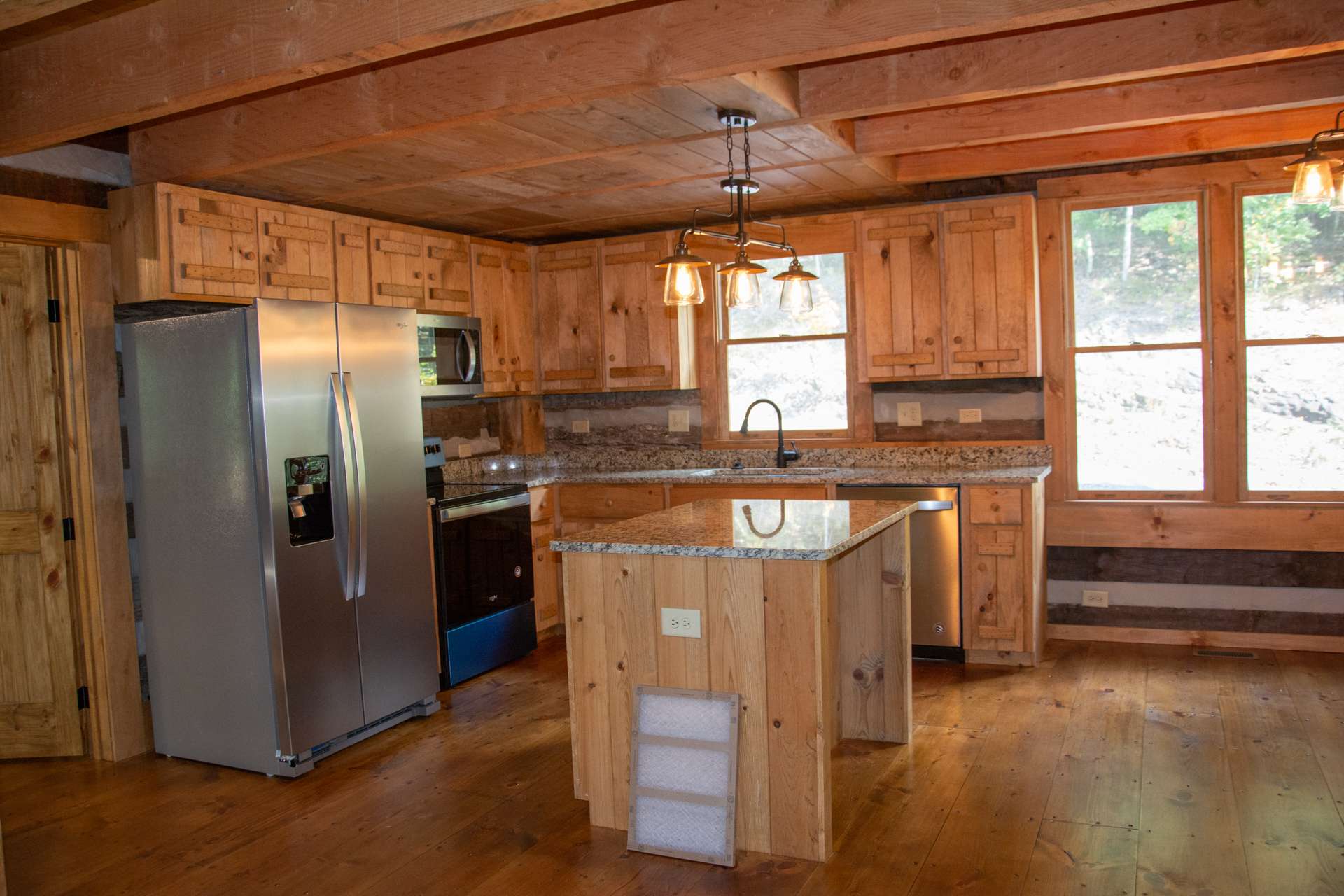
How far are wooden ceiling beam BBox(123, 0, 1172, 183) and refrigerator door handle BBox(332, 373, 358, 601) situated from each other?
0.86m

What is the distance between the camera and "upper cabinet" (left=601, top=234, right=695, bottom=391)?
5328mm

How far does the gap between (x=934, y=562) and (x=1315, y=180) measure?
2269 mm

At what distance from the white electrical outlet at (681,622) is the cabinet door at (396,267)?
228 cm

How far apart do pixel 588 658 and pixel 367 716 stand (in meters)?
1.33

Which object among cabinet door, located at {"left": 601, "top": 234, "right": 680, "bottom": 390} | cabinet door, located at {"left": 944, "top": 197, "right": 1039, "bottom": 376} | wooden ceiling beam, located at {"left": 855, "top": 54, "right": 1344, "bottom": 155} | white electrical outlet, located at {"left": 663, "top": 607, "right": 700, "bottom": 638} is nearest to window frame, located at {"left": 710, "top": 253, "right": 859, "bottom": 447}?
cabinet door, located at {"left": 601, "top": 234, "right": 680, "bottom": 390}

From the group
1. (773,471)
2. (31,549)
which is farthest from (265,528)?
(773,471)

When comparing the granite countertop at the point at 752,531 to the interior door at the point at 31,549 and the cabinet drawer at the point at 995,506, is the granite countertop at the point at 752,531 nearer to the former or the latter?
the cabinet drawer at the point at 995,506

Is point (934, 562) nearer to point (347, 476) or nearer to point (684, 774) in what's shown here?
point (684, 774)

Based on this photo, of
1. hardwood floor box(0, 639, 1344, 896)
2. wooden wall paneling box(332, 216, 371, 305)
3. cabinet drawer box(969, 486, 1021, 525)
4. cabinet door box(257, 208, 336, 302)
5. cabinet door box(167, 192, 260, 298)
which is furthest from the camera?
cabinet drawer box(969, 486, 1021, 525)

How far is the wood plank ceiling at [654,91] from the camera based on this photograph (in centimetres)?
246

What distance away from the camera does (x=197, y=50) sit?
261 cm

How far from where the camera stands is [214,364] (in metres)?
3.52

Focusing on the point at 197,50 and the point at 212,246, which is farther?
the point at 212,246

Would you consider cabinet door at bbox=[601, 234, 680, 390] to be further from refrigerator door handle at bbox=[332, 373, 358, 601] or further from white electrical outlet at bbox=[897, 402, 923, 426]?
refrigerator door handle at bbox=[332, 373, 358, 601]
